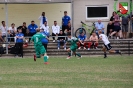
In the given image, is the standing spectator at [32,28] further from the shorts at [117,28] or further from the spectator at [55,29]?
the shorts at [117,28]

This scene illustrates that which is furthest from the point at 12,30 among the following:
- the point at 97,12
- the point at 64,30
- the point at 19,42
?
the point at 97,12

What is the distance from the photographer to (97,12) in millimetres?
33656

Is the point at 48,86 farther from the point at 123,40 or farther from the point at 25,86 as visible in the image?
the point at 123,40

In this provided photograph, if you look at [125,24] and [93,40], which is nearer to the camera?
[93,40]

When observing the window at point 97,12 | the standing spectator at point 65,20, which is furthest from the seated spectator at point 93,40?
the window at point 97,12

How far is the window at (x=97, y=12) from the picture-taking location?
33594 mm

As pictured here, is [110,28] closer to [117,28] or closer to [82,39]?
[117,28]

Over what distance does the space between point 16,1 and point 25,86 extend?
52.6 ft

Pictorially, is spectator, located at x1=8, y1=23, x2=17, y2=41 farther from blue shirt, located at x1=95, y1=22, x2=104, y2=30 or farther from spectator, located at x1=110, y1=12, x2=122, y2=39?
spectator, located at x1=110, y1=12, x2=122, y2=39

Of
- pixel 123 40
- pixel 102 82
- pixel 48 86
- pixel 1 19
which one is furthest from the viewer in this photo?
pixel 1 19

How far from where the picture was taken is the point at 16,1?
29516mm

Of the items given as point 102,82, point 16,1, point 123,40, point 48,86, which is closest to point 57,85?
point 48,86

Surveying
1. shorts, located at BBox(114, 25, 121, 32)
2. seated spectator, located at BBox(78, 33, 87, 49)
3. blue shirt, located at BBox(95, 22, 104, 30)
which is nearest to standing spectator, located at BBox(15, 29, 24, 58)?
seated spectator, located at BBox(78, 33, 87, 49)

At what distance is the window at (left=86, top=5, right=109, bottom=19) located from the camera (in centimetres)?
3359
